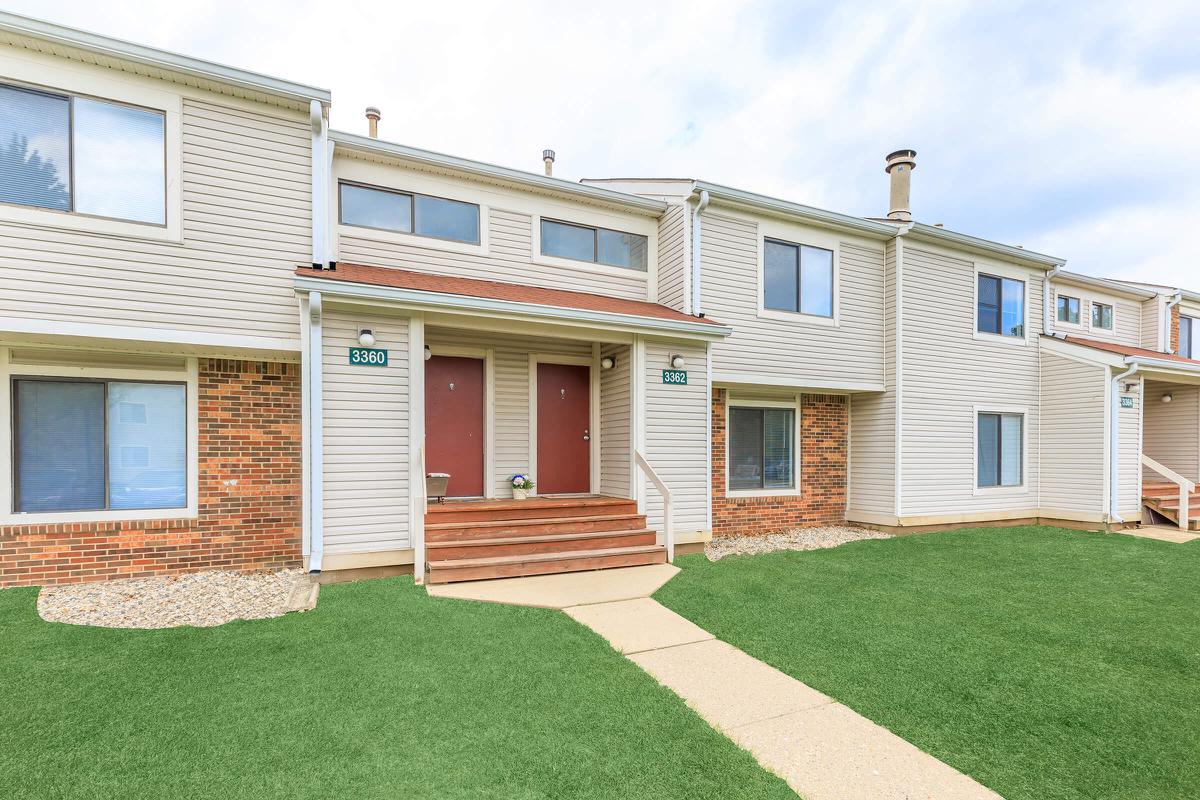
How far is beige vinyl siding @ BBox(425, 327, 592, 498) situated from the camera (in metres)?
7.93

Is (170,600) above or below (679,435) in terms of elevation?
below

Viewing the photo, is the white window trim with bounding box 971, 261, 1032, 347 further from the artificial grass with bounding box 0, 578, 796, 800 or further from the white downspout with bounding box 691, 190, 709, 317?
the artificial grass with bounding box 0, 578, 796, 800

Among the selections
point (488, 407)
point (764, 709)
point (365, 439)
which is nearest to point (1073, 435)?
point (764, 709)

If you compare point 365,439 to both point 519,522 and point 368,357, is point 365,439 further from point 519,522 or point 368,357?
point 519,522

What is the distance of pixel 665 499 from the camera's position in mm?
7062

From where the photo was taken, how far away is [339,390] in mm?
5887

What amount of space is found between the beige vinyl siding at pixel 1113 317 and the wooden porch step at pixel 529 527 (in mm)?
11700

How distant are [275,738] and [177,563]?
14.8 ft

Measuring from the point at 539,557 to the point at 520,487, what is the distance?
61.0 inches

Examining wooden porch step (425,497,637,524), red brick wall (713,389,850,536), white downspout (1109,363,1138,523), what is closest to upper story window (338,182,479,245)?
wooden porch step (425,497,637,524)

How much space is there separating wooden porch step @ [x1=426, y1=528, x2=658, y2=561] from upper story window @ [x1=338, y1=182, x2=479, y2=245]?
433 cm

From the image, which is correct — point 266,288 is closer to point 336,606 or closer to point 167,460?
point 167,460

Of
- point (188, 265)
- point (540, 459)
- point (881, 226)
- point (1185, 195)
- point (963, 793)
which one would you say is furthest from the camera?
point (1185, 195)

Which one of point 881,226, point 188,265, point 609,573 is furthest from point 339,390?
point 881,226
